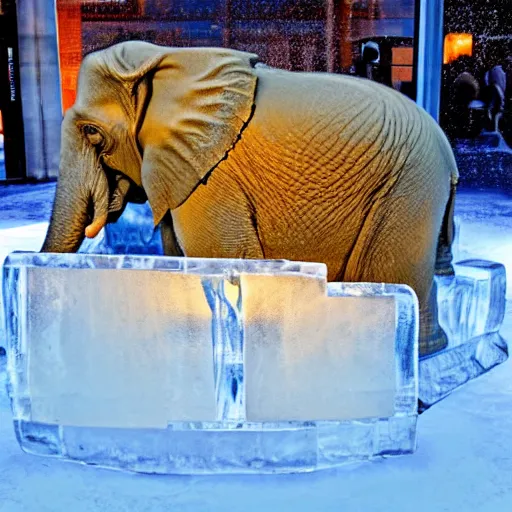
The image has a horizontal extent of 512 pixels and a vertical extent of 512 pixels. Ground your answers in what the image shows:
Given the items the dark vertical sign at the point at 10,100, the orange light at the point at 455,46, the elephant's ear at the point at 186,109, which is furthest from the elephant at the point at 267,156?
the dark vertical sign at the point at 10,100

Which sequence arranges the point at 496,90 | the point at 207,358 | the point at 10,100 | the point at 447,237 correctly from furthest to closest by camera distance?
the point at 10,100
the point at 496,90
the point at 447,237
the point at 207,358

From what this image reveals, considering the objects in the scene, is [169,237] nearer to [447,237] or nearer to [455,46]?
[447,237]

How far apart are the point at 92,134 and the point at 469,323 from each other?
0.98 meters

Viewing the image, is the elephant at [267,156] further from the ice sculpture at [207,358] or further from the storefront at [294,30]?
the storefront at [294,30]

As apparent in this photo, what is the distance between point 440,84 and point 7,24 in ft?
9.54

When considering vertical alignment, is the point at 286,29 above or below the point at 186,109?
above

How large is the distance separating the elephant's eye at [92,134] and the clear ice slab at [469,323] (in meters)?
0.84

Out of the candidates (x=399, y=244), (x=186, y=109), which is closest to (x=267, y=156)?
(x=186, y=109)

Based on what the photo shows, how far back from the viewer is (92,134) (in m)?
1.75

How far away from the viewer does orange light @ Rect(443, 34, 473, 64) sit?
5.49 metres

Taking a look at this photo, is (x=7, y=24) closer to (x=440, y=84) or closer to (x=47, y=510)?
(x=440, y=84)

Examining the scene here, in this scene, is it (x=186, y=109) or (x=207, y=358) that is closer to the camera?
(x=207, y=358)

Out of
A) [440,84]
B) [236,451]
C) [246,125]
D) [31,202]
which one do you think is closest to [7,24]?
[31,202]

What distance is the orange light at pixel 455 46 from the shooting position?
18.0 feet
